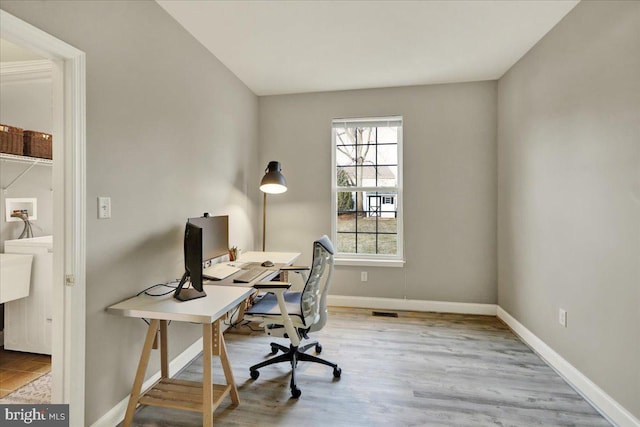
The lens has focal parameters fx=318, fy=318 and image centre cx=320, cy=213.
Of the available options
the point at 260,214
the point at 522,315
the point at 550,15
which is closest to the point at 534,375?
the point at 522,315

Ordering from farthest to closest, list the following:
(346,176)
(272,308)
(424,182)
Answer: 1. (346,176)
2. (424,182)
3. (272,308)

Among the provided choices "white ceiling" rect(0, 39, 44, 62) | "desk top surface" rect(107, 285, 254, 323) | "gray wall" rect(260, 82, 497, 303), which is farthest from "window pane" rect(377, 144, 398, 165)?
"white ceiling" rect(0, 39, 44, 62)

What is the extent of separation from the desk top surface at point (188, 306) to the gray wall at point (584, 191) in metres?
2.22

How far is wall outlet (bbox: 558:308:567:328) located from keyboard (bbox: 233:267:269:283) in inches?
89.9

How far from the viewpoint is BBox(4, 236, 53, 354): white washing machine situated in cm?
248

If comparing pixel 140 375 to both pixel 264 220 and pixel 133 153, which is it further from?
pixel 264 220

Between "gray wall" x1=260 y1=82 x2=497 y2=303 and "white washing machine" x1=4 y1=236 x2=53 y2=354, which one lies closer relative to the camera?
"white washing machine" x1=4 y1=236 x2=53 y2=354

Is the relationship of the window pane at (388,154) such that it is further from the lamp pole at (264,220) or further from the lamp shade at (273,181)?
the lamp pole at (264,220)

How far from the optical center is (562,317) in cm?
237

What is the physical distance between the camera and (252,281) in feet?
7.51

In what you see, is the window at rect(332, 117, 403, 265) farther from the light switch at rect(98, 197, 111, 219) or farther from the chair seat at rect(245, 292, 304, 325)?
the light switch at rect(98, 197, 111, 219)

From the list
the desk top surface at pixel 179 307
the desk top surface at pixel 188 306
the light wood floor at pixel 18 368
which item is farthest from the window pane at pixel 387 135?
the light wood floor at pixel 18 368

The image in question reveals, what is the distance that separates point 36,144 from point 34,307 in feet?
4.18

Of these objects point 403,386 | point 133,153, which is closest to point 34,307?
point 133,153
